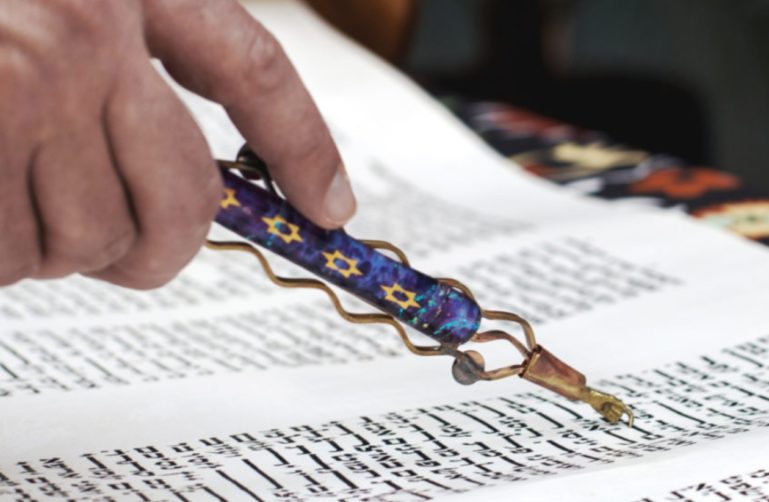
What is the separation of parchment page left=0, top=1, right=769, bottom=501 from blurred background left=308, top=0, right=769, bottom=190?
1.15 ft

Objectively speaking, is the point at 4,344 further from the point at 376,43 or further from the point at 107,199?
the point at 376,43

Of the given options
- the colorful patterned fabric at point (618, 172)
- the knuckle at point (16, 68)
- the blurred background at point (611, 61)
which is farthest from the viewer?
the blurred background at point (611, 61)

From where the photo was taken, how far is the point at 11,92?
307 millimetres

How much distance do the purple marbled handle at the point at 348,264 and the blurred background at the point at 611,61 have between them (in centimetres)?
59

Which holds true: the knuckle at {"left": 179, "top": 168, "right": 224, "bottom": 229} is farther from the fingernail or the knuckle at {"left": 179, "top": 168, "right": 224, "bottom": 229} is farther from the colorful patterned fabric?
the colorful patterned fabric

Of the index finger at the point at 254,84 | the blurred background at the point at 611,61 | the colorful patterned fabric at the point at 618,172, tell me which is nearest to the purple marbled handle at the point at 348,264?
the index finger at the point at 254,84

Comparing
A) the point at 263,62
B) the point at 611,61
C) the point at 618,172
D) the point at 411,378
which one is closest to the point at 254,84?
the point at 263,62

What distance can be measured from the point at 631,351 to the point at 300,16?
597 mm

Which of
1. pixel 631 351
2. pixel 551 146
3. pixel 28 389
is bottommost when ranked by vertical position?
pixel 28 389

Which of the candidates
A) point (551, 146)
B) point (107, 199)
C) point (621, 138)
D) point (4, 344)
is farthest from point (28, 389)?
point (621, 138)

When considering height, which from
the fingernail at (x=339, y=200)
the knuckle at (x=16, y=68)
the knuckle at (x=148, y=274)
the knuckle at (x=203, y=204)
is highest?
the fingernail at (x=339, y=200)

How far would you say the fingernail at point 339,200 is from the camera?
0.37 meters

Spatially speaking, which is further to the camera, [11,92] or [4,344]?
[4,344]

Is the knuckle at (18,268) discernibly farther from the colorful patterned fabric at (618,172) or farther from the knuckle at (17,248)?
the colorful patterned fabric at (618,172)
